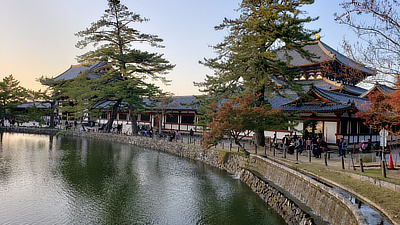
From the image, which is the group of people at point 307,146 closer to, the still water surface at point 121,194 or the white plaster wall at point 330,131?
the white plaster wall at point 330,131

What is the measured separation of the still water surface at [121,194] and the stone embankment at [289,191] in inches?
20.2

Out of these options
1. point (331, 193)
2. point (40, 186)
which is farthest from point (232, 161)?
point (40, 186)

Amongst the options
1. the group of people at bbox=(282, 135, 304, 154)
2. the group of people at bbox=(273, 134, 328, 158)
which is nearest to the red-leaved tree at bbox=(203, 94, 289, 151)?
the group of people at bbox=(273, 134, 328, 158)

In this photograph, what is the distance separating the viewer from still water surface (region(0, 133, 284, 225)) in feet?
30.1

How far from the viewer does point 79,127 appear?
37.9 m

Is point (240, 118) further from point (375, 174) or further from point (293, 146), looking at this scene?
point (375, 174)

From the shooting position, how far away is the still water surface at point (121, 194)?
30.1 feet

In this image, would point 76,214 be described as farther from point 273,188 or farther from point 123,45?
point 123,45

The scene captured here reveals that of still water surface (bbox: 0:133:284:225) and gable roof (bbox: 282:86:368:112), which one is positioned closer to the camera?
still water surface (bbox: 0:133:284:225)

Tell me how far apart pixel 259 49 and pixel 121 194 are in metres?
12.1


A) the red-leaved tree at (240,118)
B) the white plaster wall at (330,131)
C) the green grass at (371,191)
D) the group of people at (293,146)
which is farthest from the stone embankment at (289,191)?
the white plaster wall at (330,131)

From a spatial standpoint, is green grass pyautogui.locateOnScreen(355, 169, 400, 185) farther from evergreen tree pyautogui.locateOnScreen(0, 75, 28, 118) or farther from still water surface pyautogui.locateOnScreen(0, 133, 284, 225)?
evergreen tree pyautogui.locateOnScreen(0, 75, 28, 118)

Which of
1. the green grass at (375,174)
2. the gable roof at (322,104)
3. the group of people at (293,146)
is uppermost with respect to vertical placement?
the gable roof at (322,104)

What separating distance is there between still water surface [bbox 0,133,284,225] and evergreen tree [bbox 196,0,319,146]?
5688 mm
